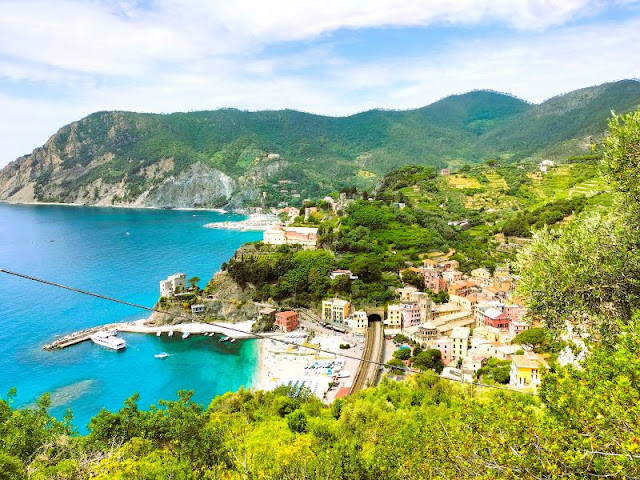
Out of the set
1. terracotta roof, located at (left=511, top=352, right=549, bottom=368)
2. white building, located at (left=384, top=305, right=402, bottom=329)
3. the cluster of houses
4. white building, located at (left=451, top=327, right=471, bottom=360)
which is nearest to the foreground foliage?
terracotta roof, located at (left=511, top=352, right=549, bottom=368)

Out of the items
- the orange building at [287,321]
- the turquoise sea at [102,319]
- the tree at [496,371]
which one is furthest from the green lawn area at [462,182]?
the tree at [496,371]

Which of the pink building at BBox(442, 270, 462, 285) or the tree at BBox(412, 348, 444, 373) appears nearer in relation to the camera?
the tree at BBox(412, 348, 444, 373)

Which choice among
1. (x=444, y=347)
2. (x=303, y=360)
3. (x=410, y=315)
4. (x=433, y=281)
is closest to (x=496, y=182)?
(x=433, y=281)

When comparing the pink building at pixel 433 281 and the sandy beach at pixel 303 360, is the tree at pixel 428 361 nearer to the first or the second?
the sandy beach at pixel 303 360

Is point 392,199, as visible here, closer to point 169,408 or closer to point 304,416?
point 304,416

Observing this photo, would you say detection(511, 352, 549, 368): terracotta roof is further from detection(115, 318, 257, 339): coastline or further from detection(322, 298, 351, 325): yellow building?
detection(115, 318, 257, 339): coastline

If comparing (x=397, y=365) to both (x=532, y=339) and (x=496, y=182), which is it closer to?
(x=532, y=339)
